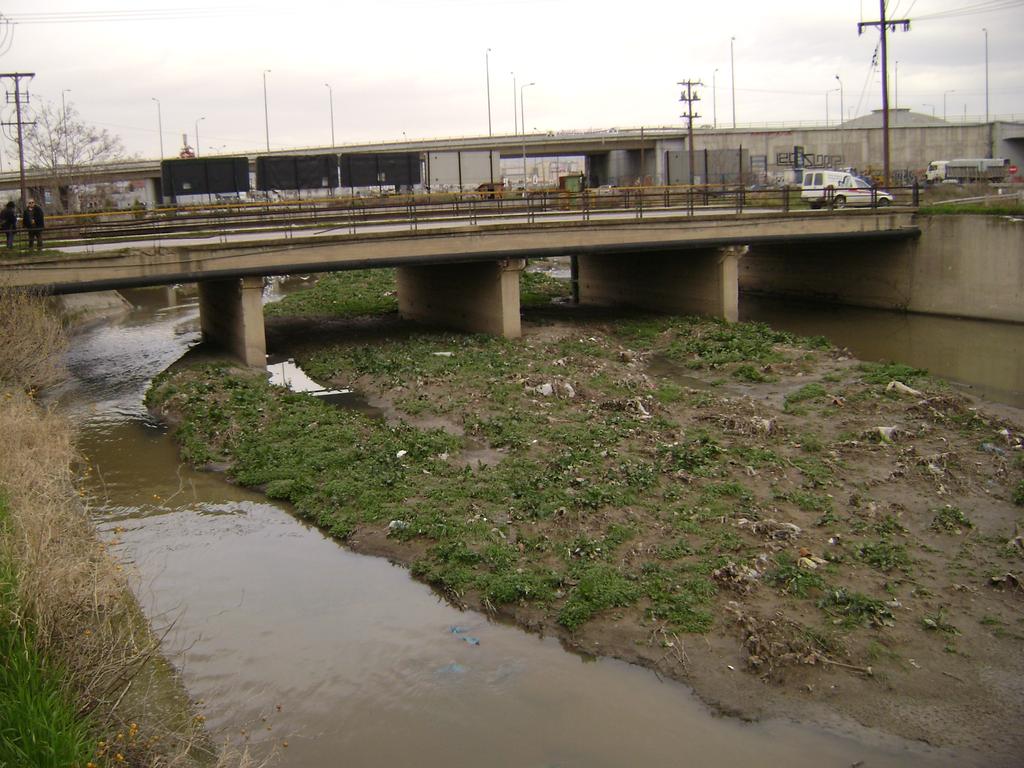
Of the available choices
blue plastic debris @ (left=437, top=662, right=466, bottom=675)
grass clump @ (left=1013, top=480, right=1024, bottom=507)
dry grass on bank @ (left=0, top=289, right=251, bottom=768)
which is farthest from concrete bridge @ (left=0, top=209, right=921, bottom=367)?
blue plastic debris @ (left=437, top=662, right=466, bottom=675)

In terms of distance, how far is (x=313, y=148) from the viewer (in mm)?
89500

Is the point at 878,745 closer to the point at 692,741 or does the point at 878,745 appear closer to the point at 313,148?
the point at 692,741

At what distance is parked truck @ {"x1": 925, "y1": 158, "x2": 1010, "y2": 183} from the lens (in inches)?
2544

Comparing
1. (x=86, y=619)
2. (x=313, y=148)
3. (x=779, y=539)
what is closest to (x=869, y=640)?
(x=779, y=539)

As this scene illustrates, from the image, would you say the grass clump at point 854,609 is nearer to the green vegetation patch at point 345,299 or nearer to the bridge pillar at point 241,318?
the bridge pillar at point 241,318

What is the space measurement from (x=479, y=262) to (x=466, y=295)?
133cm

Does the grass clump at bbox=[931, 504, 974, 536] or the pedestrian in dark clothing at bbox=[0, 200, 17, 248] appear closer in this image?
the grass clump at bbox=[931, 504, 974, 536]

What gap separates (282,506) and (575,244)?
17071 mm

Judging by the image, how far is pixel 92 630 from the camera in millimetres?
8914

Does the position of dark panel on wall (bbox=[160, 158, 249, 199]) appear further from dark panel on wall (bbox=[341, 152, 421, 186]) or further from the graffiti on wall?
the graffiti on wall

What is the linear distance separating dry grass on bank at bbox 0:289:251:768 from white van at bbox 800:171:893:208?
32.2 metres

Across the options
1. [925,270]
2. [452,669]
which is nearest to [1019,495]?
[452,669]

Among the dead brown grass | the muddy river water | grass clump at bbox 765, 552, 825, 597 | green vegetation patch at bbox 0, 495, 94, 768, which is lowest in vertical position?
the muddy river water

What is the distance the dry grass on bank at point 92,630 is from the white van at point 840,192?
3220 centimetres
